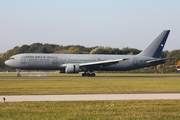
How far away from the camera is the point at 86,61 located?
60000mm

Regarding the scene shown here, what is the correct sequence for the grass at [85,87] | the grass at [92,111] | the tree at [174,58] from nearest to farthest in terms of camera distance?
the grass at [92,111] → the grass at [85,87] → the tree at [174,58]

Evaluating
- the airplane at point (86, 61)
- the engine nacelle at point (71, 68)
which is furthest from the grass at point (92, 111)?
the airplane at point (86, 61)

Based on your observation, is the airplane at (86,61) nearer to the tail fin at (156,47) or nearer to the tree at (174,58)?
the tail fin at (156,47)

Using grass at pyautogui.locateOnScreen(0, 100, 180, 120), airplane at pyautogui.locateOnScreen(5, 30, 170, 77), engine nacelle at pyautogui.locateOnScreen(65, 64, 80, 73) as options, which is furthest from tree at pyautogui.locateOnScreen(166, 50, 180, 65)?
grass at pyautogui.locateOnScreen(0, 100, 180, 120)

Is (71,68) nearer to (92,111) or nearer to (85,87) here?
(85,87)

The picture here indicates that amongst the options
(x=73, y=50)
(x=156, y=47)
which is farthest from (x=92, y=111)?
(x=73, y=50)

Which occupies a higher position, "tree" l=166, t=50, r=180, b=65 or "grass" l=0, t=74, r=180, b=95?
"tree" l=166, t=50, r=180, b=65

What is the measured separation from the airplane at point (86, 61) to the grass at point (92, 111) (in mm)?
39956

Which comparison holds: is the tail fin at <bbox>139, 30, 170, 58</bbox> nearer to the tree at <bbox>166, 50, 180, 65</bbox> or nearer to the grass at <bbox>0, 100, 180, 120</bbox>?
the grass at <bbox>0, 100, 180, 120</bbox>

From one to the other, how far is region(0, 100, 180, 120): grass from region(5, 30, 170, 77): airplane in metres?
40.0

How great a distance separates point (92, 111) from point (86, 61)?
149 ft

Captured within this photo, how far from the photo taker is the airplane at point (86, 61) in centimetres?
5725

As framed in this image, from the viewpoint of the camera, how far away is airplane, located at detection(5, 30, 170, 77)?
57.2 metres

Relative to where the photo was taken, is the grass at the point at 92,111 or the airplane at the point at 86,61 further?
the airplane at the point at 86,61
